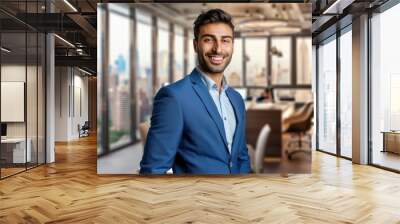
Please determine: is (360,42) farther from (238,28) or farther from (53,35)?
(53,35)

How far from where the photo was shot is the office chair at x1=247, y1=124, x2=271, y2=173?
16.5 ft

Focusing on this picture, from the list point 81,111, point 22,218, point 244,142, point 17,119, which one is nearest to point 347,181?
point 244,142

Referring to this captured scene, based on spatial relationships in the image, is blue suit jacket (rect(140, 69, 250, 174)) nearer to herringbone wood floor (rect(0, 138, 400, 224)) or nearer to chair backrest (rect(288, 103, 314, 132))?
herringbone wood floor (rect(0, 138, 400, 224))

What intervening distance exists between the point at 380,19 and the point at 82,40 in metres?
6.58

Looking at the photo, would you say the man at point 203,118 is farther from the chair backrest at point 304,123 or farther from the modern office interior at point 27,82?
the modern office interior at point 27,82

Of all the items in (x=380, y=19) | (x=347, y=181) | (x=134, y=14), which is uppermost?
(x=380, y=19)

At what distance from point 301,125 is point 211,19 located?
1.64 metres

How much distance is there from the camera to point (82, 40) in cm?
1033

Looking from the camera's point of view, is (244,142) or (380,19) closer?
(244,142)

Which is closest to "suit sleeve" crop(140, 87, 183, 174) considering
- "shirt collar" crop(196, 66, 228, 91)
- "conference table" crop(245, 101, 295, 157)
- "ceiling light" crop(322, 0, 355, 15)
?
"shirt collar" crop(196, 66, 228, 91)

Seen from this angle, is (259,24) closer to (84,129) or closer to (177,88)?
(177,88)

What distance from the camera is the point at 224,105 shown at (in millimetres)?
4859

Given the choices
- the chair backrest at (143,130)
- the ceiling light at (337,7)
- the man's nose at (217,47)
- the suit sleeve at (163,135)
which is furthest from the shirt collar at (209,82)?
the ceiling light at (337,7)

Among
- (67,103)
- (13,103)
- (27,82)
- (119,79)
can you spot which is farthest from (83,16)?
(67,103)
